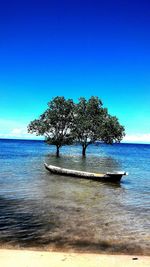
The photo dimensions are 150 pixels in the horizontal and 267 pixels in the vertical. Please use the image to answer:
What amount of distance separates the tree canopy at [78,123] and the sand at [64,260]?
2371 inches

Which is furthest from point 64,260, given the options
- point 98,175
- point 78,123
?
point 78,123

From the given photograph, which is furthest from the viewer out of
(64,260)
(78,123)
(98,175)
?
(78,123)

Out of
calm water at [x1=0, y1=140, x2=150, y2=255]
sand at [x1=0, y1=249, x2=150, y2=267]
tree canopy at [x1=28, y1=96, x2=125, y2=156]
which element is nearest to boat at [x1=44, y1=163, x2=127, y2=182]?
calm water at [x1=0, y1=140, x2=150, y2=255]

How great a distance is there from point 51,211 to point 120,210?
4034mm

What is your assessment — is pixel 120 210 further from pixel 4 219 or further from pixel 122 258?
pixel 122 258

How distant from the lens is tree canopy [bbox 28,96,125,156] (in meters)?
70.9

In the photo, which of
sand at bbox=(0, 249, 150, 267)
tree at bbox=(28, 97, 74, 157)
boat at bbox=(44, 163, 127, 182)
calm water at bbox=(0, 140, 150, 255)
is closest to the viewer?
sand at bbox=(0, 249, 150, 267)

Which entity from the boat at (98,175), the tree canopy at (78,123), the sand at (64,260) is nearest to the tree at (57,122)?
the tree canopy at (78,123)

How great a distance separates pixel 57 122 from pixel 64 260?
62.5 metres

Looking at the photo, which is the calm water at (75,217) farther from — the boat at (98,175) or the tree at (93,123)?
the tree at (93,123)

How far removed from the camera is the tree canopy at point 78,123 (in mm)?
70938

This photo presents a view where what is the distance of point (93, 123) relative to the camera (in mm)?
71938

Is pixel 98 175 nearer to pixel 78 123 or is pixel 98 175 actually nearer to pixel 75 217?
pixel 75 217

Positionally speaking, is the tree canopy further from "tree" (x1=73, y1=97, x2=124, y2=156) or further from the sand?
the sand
